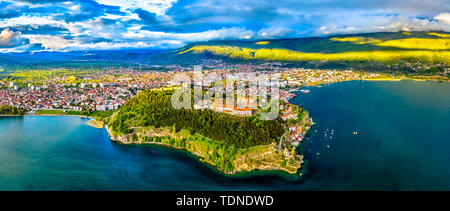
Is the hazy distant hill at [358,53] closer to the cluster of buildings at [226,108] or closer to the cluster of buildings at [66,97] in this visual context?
the cluster of buildings at [226,108]

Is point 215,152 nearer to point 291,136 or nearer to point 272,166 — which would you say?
point 272,166

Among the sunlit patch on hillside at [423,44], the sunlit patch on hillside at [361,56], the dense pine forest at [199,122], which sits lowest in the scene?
the dense pine forest at [199,122]

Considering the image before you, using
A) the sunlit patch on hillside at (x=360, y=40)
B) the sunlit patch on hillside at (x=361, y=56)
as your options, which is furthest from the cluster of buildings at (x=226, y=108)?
the sunlit patch on hillside at (x=360, y=40)

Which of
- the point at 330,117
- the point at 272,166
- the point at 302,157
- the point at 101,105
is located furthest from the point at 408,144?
the point at 101,105

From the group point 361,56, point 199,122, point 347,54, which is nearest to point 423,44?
point 361,56

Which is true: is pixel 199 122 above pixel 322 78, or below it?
below

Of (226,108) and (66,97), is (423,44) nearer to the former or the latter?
(226,108)
